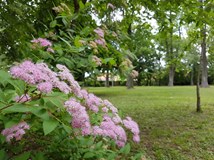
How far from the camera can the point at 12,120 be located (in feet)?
3.46

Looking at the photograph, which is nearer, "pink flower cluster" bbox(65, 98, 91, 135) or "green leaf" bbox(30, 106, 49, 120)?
"green leaf" bbox(30, 106, 49, 120)

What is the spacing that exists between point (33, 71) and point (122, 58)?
1.07 meters

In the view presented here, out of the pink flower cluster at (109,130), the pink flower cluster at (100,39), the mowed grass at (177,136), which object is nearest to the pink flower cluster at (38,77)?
the pink flower cluster at (109,130)

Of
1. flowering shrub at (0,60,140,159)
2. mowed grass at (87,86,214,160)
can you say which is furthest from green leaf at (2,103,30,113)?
mowed grass at (87,86,214,160)

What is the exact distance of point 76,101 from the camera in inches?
48.1

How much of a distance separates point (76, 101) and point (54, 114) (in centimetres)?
17

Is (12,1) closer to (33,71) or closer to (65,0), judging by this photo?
(65,0)

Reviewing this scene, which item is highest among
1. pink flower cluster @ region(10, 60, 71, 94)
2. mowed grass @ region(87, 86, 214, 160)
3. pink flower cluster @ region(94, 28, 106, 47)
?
pink flower cluster @ region(94, 28, 106, 47)

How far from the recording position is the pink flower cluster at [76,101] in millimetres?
1075

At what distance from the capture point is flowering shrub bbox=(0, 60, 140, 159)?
1008 mm

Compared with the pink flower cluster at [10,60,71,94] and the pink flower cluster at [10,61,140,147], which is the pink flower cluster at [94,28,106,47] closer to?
the pink flower cluster at [10,61,140,147]

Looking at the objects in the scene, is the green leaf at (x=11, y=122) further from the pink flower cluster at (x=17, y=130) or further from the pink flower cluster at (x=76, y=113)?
the pink flower cluster at (x=76, y=113)

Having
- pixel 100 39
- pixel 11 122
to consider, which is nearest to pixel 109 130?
A: pixel 11 122

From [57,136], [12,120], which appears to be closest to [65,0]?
[57,136]
